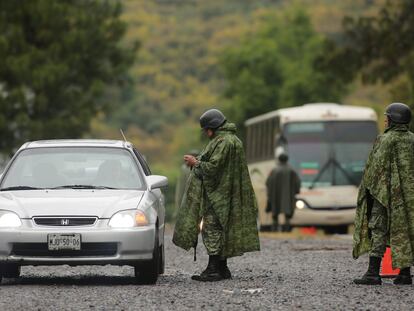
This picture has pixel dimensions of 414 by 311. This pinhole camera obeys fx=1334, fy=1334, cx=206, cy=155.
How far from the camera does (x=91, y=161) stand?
14.1 m

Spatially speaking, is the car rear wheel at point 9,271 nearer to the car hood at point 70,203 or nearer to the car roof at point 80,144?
the car hood at point 70,203

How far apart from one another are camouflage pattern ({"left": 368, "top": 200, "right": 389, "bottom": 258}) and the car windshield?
96.1 inches

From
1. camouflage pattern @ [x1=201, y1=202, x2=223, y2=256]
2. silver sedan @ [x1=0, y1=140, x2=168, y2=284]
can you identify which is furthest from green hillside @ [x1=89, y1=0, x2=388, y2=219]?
camouflage pattern @ [x1=201, y1=202, x2=223, y2=256]

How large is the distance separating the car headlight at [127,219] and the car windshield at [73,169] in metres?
0.78

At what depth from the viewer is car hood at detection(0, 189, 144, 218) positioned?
12.9 metres

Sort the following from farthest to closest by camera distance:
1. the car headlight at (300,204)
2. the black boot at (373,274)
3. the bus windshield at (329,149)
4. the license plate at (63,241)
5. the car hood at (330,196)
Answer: the bus windshield at (329,149) → the car headlight at (300,204) → the car hood at (330,196) → the black boot at (373,274) → the license plate at (63,241)

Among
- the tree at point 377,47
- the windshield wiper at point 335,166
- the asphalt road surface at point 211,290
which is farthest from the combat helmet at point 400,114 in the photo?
the tree at point 377,47

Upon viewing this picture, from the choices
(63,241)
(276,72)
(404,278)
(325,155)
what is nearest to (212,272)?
(63,241)

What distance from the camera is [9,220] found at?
1291 cm

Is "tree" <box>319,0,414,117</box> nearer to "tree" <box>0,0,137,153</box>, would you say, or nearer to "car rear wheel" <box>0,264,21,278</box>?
"tree" <box>0,0,137,153</box>

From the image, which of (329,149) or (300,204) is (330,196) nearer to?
(300,204)

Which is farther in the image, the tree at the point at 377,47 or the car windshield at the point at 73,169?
the tree at the point at 377,47

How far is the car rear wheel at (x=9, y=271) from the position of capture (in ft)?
44.5

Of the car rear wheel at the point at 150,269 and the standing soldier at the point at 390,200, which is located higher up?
the standing soldier at the point at 390,200
